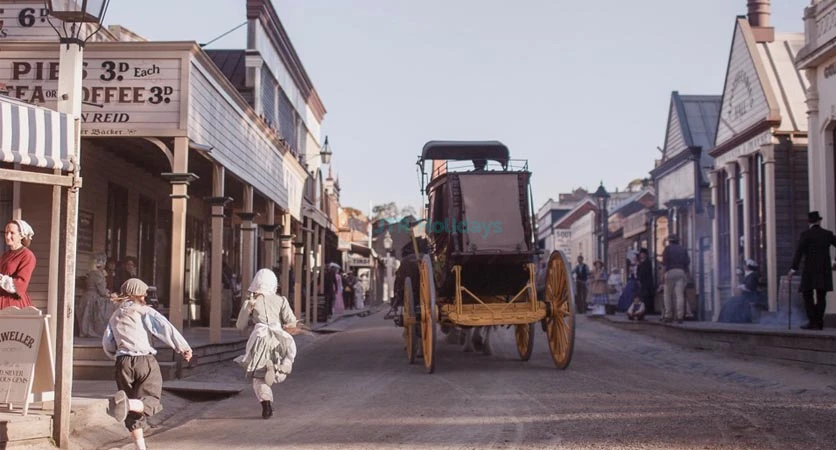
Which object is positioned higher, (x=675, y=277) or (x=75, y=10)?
(x=75, y=10)

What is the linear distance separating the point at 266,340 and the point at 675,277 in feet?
36.6

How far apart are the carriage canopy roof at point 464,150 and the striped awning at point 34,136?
366 inches

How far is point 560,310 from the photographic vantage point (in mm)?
13328

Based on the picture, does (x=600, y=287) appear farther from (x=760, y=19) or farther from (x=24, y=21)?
(x=24, y=21)

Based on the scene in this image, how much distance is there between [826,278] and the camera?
13.4m

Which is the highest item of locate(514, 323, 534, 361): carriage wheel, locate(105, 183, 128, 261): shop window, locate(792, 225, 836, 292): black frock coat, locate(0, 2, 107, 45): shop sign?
locate(0, 2, 107, 45): shop sign

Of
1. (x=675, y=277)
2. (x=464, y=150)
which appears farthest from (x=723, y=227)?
(x=464, y=150)

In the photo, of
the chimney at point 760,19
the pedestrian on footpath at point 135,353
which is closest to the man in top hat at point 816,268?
the pedestrian on footpath at point 135,353

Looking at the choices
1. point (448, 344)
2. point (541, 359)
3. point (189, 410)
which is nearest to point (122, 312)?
point (189, 410)

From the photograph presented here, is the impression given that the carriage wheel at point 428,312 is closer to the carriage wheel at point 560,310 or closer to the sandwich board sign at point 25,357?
the carriage wheel at point 560,310

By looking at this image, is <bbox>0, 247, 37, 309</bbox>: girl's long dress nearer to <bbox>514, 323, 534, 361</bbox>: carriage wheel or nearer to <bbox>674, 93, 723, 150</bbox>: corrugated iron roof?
<bbox>514, 323, 534, 361</bbox>: carriage wheel

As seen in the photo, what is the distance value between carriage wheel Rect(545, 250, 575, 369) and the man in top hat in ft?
10.6

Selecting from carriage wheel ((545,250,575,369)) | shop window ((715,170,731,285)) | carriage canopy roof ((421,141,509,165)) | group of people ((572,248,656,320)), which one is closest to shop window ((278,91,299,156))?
group of people ((572,248,656,320))

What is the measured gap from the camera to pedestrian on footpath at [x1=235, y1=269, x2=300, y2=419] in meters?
9.50
